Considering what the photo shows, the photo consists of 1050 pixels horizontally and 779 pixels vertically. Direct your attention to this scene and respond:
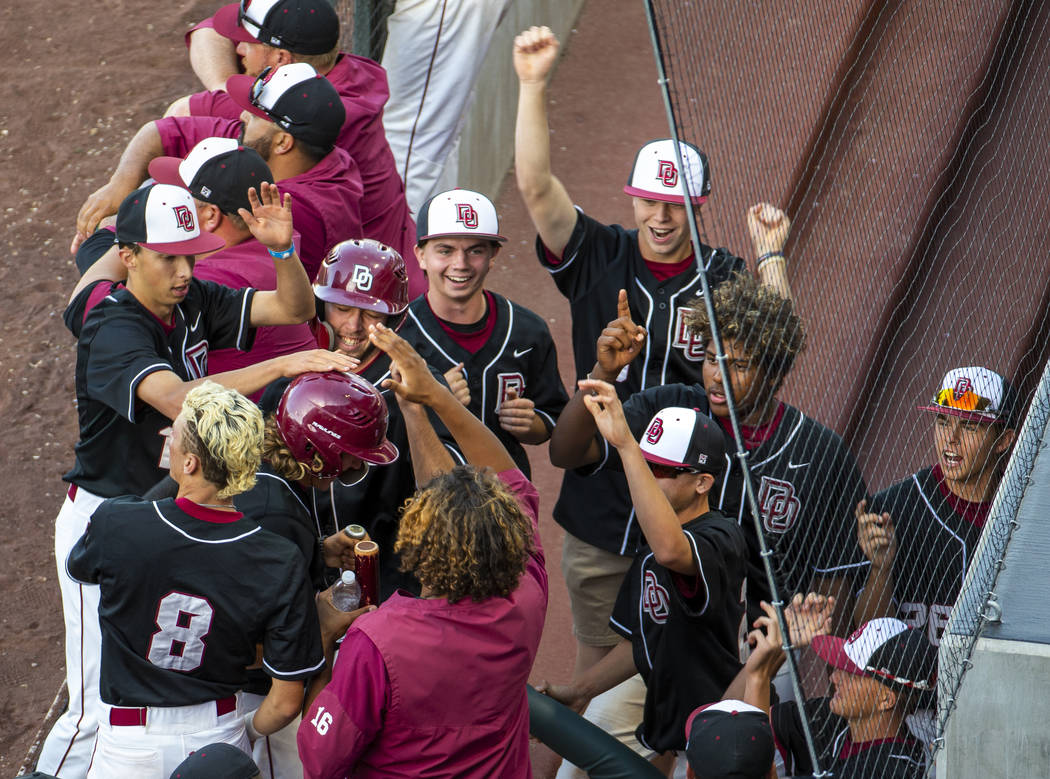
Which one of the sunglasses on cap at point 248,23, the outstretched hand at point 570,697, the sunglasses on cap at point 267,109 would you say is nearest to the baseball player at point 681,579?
the outstretched hand at point 570,697

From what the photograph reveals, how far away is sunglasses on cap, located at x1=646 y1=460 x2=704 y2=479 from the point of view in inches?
126

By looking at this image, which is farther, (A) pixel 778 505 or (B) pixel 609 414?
(A) pixel 778 505

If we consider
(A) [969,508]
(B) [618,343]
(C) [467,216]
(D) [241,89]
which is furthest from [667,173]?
(D) [241,89]

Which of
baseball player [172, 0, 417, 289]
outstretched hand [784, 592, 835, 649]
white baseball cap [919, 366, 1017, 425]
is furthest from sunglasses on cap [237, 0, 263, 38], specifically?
outstretched hand [784, 592, 835, 649]

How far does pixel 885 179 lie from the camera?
22.6 feet

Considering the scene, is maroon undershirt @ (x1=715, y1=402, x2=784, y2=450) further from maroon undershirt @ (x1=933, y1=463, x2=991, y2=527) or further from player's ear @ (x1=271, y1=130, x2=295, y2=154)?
player's ear @ (x1=271, y1=130, x2=295, y2=154)

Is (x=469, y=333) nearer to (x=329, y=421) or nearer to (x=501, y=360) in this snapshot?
(x=501, y=360)

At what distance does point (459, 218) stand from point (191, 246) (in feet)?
2.65

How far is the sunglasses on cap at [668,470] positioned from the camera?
3.21m

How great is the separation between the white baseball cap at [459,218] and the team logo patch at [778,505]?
41.8 inches

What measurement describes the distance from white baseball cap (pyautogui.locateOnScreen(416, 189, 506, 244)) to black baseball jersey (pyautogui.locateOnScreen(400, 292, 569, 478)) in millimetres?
204

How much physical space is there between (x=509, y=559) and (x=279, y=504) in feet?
2.01

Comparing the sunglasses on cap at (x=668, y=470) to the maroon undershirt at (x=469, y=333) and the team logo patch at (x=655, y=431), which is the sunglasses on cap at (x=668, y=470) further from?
the maroon undershirt at (x=469, y=333)

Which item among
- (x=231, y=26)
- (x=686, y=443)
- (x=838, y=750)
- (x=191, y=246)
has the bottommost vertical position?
(x=838, y=750)
